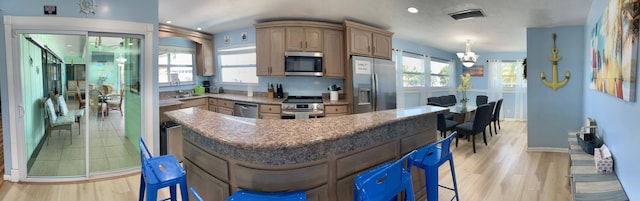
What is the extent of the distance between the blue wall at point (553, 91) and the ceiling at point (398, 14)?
0.24 metres

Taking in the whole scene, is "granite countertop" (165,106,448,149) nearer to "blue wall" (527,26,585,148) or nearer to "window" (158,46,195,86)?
"blue wall" (527,26,585,148)

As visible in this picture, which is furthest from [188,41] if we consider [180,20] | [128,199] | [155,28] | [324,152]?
[324,152]

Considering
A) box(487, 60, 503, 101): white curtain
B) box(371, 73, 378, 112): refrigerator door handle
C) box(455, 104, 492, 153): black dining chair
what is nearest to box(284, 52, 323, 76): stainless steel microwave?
box(371, 73, 378, 112): refrigerator door handle

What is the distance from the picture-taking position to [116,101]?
11.1 feet

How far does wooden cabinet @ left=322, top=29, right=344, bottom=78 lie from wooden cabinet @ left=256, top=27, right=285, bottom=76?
0.68 metres

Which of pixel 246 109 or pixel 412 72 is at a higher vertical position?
pixel 412 72

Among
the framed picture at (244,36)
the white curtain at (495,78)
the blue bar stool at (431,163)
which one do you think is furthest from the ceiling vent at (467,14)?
the white curtain at (495,78)

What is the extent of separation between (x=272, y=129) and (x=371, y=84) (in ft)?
10.7

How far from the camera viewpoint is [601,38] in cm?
232

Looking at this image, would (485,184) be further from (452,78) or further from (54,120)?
(452,78)

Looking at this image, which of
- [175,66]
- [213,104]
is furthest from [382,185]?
[175,66]

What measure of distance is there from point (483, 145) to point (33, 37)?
617cm

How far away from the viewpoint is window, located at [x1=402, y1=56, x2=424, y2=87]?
6488 mm

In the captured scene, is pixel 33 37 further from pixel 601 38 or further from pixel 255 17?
pixel 601 38
